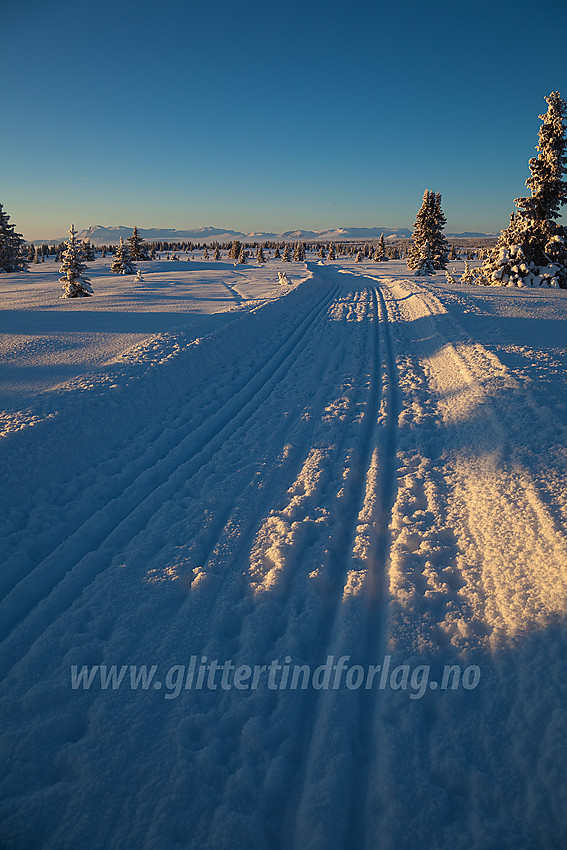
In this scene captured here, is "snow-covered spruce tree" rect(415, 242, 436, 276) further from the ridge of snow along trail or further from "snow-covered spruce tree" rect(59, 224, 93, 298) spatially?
the ridge of snow along trail

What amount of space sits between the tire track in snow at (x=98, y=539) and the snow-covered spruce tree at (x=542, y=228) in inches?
832

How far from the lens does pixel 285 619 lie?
9.97ft

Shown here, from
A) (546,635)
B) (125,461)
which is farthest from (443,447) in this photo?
(125,461)

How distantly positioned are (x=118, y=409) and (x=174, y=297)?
1473cm

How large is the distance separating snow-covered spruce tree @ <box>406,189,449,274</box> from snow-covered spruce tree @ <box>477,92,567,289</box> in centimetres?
1627

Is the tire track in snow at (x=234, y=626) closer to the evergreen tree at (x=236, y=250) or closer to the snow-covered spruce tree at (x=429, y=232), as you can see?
the snow-covered spruce tree at (x=429, y=232)

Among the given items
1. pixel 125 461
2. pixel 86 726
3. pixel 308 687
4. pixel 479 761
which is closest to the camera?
pixel 479 761

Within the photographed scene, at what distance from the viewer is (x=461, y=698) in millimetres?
2502

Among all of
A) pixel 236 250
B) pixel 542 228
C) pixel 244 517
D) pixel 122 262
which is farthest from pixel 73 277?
pixel 236 250

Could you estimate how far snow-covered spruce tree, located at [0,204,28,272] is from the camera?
1340 inches

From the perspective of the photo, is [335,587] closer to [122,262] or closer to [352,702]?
[352,702]

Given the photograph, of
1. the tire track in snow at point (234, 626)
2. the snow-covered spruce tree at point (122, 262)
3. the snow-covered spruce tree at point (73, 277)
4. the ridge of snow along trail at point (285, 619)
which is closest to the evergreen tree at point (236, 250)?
the snow-covered spruce tree at point (122, 262)

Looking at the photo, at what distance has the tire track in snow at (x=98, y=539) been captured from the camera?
3057 mm

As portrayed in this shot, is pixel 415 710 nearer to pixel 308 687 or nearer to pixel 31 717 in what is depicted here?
pixel 308 687
